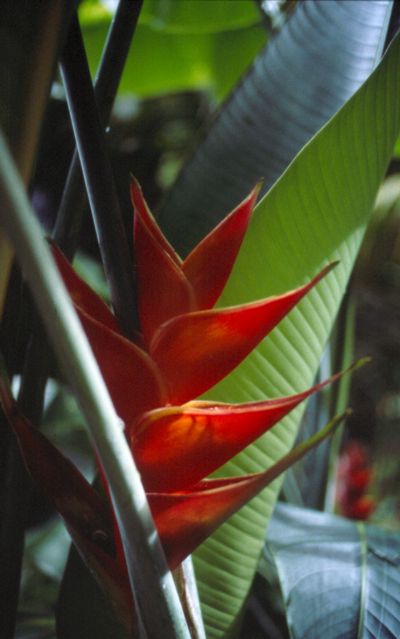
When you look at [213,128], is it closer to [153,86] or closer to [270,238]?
[270,238]

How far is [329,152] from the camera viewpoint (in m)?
0.36

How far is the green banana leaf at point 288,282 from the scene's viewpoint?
1.20 feet

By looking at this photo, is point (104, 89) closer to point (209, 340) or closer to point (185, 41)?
point (209, 340)

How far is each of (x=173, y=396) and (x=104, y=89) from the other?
0.65 feet

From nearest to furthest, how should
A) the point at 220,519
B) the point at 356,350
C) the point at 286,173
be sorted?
the point at 220,519 → the point at 286,173 → the point at 356,350

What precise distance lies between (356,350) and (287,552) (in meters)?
1.63

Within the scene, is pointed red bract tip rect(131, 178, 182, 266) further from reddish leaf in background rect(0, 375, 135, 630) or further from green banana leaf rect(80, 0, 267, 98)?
green banana leaf rect(80, 0, 267, 98)

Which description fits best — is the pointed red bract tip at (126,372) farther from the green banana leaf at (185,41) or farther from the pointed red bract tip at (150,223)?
the green banana leaf at (185,41)

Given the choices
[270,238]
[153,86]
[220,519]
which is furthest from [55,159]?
[220,519]

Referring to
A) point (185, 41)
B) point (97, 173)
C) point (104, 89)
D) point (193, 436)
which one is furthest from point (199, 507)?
point (185, 41)

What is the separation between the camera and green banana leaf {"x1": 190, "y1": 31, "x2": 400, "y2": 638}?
1.20 ft

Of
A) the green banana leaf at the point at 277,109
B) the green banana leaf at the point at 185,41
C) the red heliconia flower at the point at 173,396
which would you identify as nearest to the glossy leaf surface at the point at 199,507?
the red heliconia flower at the point at 173,396

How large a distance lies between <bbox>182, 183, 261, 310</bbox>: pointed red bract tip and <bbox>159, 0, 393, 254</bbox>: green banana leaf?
164 mm

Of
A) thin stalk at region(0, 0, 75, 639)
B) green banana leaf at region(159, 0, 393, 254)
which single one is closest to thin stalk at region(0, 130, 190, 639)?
thin stalk at region(0, 0, 75, 639)
